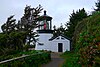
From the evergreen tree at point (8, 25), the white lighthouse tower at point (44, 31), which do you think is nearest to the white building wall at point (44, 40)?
the white lighthouse tower at point (44, 31)

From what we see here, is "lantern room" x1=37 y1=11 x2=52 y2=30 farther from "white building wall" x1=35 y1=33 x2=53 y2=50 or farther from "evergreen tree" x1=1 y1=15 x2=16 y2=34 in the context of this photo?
"evergreen tree" x1=1 y1=15 x2=16 y2=34

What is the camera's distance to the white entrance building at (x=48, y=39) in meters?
A: 46.0

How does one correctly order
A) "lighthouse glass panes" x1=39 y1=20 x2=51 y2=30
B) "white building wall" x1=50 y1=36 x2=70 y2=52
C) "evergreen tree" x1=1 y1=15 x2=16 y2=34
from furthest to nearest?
"white building wall" x1=50 y1=36 x2=70 y2=52 → "lighthouse glass panes" x1=39 y1=20 x2=51 y2=30 → "evergreen tree" x1=1 y1=15 x2=16 y2=34

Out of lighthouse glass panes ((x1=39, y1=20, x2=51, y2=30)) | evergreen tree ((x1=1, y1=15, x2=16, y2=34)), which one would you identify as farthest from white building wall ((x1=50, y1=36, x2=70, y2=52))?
evergreen tree ((x1=1, y1=15, x2=16, y2=34))

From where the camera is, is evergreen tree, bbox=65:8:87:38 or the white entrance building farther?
evergreen tree, bbox=65:8:87:38

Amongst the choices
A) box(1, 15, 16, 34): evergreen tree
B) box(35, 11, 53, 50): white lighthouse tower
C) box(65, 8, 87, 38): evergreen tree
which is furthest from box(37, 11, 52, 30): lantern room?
box(1, 15, 16, 34): evergreen tree

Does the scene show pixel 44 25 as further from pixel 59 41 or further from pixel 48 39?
pixel 59 41

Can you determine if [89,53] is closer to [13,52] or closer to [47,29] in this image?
[13,52]

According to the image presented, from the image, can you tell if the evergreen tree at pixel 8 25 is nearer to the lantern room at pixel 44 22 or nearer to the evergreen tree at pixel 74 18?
the lantern room at pixel 44 22

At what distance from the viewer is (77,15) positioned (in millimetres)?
52156

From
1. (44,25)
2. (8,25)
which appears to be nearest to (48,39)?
(44,25)

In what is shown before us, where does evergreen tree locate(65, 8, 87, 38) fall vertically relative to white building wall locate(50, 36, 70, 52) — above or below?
above

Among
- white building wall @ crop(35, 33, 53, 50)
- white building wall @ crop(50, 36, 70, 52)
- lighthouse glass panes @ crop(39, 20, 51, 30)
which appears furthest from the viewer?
white building wall @ crop(50, 36, 70, 52)

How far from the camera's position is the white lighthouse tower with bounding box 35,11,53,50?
45.8 metres
